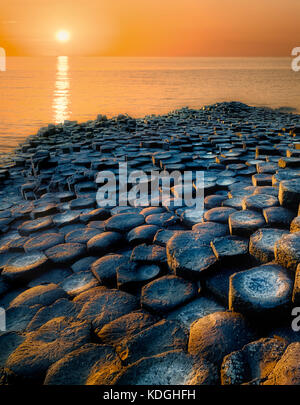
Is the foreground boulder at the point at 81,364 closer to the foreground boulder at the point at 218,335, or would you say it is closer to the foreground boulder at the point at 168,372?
the foreground boulder at the point at 168,372

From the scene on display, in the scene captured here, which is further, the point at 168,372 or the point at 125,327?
the point at 125,327

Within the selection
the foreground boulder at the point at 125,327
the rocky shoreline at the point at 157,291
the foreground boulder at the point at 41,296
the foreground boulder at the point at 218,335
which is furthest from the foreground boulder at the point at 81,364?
the foreground boulder at the point at 41,296

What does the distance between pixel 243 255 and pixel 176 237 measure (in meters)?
0.47

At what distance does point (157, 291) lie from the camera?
156cm

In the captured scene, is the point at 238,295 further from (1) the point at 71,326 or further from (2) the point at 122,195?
(2) the point at 122,195

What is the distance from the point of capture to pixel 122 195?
3.13 metres

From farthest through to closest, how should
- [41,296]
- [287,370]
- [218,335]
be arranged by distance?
[41,296] → [218,335] → [287,370]

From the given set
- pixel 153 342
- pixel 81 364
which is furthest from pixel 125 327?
pixel 81 364

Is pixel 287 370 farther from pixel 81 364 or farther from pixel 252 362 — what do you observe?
pixel 81 364

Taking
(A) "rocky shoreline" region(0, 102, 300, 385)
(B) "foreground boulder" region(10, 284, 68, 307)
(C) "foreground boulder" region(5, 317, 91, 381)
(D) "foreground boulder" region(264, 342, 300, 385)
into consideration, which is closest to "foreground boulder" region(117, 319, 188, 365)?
(A) "rocky shoreline" region(0, 102, 300, 385)

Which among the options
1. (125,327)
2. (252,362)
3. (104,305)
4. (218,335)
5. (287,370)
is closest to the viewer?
(287,370)

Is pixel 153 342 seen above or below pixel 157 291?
below
